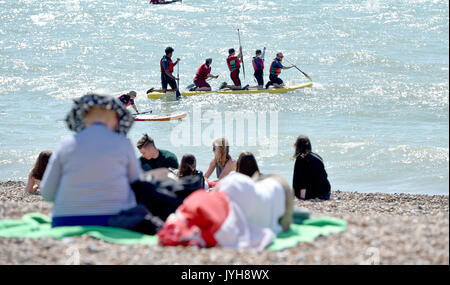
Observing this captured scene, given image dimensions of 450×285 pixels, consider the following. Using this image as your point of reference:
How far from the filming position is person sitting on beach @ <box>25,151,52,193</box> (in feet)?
27.1

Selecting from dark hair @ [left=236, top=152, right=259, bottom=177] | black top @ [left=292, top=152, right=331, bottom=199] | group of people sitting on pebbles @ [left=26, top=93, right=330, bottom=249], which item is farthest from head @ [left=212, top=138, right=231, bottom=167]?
Result: group of people sitting on pebbles @ [left=26, top=93, right=330, bottom=249]

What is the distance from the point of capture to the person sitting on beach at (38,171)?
27.1ft

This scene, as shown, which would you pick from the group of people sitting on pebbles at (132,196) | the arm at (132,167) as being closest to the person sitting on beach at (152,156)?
the group of people sitting on pebbles at (132,196)

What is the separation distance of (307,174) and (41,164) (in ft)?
10.1

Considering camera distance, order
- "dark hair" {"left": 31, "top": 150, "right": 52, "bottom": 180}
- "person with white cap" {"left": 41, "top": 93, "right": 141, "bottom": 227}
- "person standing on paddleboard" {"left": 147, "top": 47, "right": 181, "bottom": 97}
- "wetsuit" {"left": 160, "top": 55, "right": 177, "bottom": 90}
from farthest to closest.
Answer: "wetsuit" {"left": 160, "top": 55, "right": 177, "bottom": 90}
"person standing on paddleboard" {"left": 147, "top": 47, "right": 181, "bottom": 97}
"dark hair" {"left": 31, "top": 150, "right": 52, "bottom": 180}
"person with white cap" {"left": 41, "top": 93, "right": 141, "bottom": 227}

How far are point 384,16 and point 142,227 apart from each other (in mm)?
34015

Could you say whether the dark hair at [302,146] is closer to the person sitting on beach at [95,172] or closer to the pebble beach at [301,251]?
the pebble beach at [301,251]

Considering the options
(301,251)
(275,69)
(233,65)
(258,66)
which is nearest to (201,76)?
(233,65)

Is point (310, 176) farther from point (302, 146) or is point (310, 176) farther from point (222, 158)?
point (222, 158)

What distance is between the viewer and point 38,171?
8.50m

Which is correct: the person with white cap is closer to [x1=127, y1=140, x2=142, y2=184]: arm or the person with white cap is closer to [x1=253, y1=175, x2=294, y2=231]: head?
[x1=127, y1=140, x2=142, y2=184]: arm

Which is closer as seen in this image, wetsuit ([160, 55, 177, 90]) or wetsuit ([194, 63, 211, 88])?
wetsuit ([160, 55, 177, 90])

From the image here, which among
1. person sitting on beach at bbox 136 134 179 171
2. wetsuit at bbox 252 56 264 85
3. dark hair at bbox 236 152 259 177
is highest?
wetsuit at bbox 252 56 264 85

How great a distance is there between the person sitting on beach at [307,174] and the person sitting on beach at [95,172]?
3189mm
